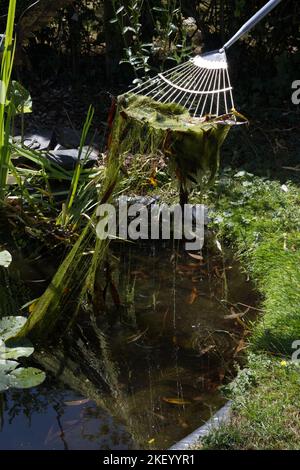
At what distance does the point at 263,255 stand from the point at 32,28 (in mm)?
2013

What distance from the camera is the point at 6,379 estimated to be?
3381 mm

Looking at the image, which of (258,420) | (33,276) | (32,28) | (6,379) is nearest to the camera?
(258,420)

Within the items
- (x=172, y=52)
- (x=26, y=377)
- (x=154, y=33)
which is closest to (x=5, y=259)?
(x=26, y=377)

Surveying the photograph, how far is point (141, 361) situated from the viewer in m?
3.72

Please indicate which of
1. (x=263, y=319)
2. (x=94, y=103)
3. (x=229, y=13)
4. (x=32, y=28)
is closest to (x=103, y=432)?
(x=263, y=319)

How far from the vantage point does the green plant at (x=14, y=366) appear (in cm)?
340

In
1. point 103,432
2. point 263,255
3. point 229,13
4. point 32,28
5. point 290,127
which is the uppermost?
point 229,13

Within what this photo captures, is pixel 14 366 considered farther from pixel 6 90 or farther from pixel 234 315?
pixel 6 90

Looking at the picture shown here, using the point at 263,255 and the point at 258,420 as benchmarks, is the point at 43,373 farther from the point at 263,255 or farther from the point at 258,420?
the point at 263,255

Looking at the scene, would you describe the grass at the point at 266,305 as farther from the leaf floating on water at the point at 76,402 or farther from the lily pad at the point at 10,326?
the lily pad at the point at 10,326

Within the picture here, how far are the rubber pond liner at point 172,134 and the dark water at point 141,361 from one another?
2.65 feet

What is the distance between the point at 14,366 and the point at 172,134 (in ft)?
3.99

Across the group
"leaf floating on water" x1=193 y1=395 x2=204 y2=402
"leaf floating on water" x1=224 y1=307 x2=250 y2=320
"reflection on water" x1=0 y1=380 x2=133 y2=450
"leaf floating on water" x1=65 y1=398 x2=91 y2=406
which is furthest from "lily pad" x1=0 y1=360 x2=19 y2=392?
"leaf floating on water" x1=224 y1=307 x2=250 y2=320

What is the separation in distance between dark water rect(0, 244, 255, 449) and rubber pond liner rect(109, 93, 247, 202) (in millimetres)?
808
